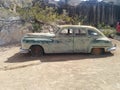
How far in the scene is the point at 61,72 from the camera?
801 centimetres

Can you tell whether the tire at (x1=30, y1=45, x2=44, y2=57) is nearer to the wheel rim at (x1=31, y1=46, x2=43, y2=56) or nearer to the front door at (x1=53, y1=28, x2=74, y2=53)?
the wheel rim at (x1=31, y1=46, x2=43, y2=56)

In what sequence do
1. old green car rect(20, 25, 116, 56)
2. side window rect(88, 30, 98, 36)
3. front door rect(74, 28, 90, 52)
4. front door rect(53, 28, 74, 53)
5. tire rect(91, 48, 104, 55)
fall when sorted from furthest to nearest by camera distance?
1. tire rect(91, 48, 104, 55)
2. side window rect(88, 30, 98, 36)
3. front door rect(74, 28, 90, 52)
4. front door rect(53, 28, 74, 53)
5. old green car rect(20, 25, 116, 56)

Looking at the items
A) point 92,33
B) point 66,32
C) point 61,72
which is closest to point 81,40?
point 92,33

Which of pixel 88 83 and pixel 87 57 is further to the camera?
pixel 87 57

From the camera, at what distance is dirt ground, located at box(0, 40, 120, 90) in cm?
670

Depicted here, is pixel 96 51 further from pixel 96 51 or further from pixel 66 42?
pixel 66 42

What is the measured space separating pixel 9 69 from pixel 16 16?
22.7 ft

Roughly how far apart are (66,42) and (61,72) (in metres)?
2.78

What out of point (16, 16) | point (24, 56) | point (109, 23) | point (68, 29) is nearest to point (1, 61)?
point (24, 56)

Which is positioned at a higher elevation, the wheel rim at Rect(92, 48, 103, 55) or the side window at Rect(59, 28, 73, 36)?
the side window at Rect(59, 28, 73, 36)

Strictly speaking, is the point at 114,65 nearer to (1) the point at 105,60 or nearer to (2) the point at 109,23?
(1) the point at 105,60

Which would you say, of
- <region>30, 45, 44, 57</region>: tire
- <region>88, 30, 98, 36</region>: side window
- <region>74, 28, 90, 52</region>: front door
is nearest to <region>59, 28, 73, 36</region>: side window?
<region>74, 28, 90, 52</region>: front door

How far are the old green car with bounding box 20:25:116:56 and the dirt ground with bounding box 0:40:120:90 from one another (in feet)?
1.09

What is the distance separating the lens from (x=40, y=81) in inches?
279
